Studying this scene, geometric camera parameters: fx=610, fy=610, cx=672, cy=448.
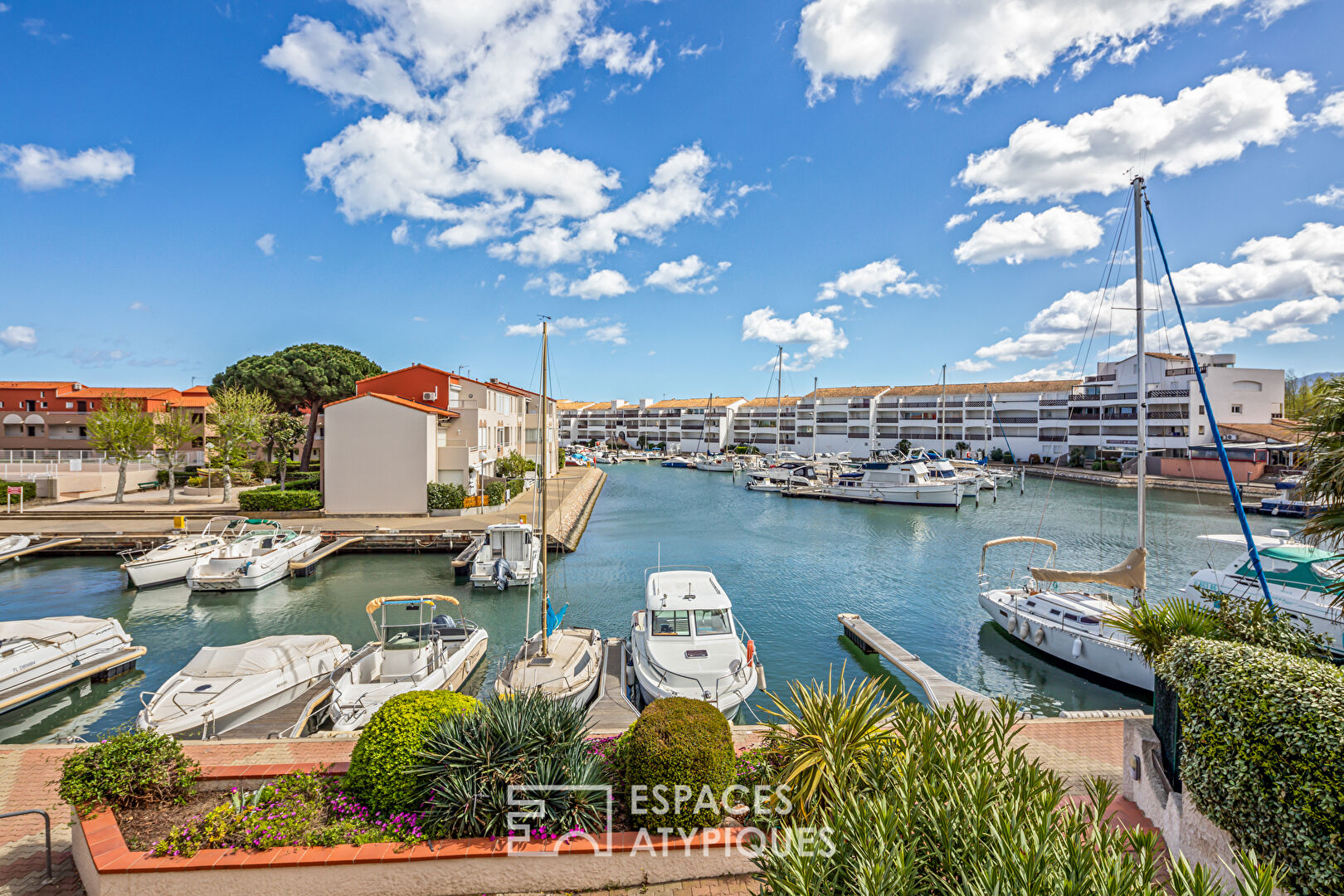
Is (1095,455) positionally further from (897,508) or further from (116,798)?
(116,798)

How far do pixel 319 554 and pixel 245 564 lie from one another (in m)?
3.76

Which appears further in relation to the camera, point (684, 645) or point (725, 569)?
point (725, 569)

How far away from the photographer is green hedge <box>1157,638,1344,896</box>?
15.1ft

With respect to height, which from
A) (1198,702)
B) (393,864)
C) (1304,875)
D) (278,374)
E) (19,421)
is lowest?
(393,864)

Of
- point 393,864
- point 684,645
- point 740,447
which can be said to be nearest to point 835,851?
point 393,864

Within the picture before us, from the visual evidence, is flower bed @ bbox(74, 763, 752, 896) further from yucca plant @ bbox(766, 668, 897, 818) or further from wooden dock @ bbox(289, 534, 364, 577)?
wooden dock @ bbox(289, 534, 364, 577)

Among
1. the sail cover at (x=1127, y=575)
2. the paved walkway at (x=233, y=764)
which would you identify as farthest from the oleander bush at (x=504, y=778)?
the sail cover at (x=1127, y=575)

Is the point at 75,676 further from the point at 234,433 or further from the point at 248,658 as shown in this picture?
the point at 234,433

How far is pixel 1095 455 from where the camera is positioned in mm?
74688

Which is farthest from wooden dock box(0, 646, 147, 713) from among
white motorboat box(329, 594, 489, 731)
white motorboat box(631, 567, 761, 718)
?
white motorboat box(631, 567, 761, 718)

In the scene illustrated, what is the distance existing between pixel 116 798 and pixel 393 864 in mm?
3211

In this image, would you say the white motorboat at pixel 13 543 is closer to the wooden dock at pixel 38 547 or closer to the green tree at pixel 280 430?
the wooden dock at pixel 38 547

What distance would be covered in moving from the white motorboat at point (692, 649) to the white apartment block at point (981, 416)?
65.3 metres

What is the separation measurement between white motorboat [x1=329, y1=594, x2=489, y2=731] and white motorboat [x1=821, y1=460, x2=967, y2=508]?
42.2m
